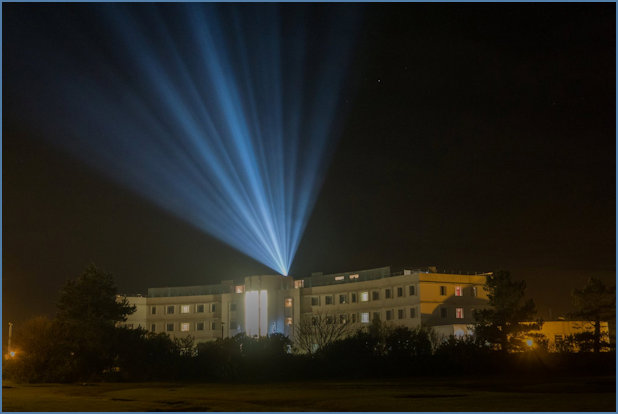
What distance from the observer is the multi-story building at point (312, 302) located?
80688 millimetres

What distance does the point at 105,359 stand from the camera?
43500 mm

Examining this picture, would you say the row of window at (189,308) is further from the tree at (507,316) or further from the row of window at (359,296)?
the tree at (507,316)

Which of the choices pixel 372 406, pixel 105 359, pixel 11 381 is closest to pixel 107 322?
pixel 105 359

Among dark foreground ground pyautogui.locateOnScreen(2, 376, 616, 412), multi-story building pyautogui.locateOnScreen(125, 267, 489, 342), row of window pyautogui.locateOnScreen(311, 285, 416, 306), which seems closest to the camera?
dark foreground ground pyautogui.locateOnScreen(2, 376, 616, 412)

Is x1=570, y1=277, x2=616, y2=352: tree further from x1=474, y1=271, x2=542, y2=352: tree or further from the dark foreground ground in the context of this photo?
the dark foreground ground

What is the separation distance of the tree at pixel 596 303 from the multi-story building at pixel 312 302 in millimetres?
17021

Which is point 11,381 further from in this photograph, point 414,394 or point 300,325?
point 300,325

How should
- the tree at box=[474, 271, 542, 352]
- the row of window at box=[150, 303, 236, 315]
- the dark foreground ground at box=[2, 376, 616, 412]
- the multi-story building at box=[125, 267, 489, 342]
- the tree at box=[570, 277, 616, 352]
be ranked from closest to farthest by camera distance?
the dark foreground ground at box=[2, 376, 616, 412]
the tree at box=[474, 271, 542, 352]
the tree at box=[570, 277, 616, 352]
the multi-story building at box=[125, 267, 489, 342]
the row of window at box=[150, 303, 236, 315]

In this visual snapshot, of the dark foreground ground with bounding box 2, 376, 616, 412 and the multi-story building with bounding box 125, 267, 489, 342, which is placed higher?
the multi-story building with bounding box 125, 267, 489, 342

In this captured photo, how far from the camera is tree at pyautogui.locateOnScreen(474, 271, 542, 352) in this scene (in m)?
53.4

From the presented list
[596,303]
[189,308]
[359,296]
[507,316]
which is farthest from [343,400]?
[189,308]

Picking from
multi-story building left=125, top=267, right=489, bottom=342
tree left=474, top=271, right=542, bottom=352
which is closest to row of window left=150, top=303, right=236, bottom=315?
multi-story building left=125, top=267, right=489, bottom=342

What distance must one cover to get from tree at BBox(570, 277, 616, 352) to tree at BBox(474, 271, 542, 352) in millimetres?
6646

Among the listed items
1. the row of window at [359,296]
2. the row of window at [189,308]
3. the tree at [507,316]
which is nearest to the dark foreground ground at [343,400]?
the tree at [507,316]
